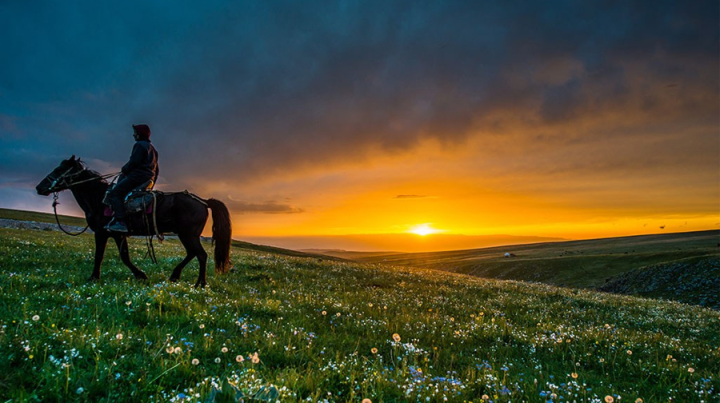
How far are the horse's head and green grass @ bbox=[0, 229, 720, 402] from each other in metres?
3.02

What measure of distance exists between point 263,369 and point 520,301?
13.3 meters

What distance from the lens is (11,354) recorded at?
405 centimetres

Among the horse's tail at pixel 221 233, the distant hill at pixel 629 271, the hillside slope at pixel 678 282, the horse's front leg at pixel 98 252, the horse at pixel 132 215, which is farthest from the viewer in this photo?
the distant hill at pixel 629 271

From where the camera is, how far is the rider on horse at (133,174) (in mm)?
11727

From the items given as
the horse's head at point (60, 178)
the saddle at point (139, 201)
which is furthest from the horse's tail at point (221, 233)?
the horse's head at point (60, 178)

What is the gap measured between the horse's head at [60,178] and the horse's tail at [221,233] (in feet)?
16.3

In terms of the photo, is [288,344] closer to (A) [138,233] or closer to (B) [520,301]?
(A) [138,233]

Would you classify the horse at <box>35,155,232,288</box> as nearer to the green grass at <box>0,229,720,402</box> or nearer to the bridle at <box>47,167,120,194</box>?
the bridle at <box>47,167,120,194</box>

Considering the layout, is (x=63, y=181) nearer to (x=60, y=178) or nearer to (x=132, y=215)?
(x=60, y=178)

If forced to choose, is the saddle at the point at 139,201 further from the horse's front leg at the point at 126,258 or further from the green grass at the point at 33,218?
the green grass at the point at 33,218

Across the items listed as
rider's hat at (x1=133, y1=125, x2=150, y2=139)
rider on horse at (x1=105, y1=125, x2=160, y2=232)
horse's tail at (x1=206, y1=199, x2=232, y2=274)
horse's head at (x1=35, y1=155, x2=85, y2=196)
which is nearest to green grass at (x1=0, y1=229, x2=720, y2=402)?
horse's tail at (x1=206, y1=199, x2=232, y2=274)

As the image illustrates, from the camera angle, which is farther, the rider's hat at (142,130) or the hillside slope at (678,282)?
the hillside slope at (678,282)

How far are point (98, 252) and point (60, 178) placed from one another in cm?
331

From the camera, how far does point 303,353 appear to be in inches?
206
